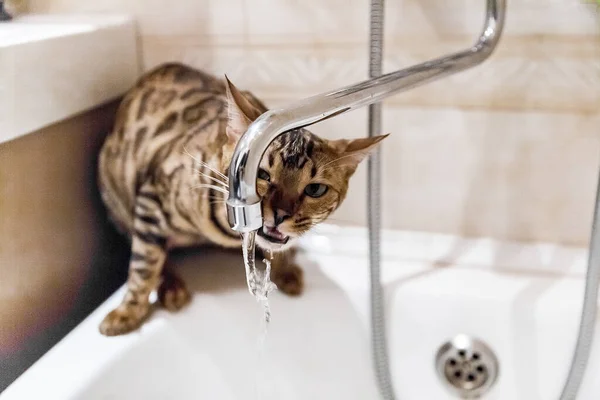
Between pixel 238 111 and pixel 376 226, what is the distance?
0.26m

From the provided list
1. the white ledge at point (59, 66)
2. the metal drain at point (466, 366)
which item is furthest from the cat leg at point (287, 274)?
the white ledge at point (59, 66)

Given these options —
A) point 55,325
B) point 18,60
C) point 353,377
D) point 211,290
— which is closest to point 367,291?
point 353,377

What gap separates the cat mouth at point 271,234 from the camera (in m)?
0.62

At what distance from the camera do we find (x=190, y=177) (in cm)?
78

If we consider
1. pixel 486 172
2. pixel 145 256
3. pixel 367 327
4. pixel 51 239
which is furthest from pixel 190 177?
pixel 486 172

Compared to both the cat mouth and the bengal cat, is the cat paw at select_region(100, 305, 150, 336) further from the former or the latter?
the cat mouth

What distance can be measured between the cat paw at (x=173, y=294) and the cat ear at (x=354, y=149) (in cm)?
32

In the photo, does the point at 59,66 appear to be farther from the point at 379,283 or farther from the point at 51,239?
the point at 379,283

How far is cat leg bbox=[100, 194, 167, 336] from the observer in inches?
31.0

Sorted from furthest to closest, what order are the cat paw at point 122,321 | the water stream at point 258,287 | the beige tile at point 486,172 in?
1. the beige tile at point 486,172
2. the cat paw at point 122,321
3. the water stream at point 258,287

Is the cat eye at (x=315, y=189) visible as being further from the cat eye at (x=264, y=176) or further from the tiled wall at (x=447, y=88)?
the tiled wall at (x=447, y=88)

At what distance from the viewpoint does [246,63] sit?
0.93 meters

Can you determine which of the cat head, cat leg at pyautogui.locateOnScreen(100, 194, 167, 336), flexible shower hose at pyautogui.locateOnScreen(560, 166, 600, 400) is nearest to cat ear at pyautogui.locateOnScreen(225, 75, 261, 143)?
the cat head

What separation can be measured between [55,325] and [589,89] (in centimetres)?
85
